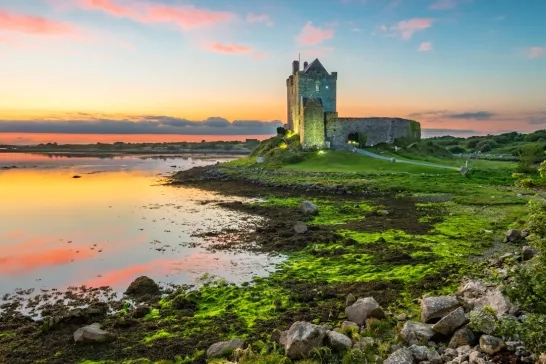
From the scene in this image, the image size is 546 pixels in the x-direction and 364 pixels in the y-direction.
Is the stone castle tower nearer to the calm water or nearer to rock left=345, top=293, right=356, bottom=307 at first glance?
the calm water

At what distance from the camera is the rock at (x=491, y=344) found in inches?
287

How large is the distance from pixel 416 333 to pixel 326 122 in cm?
5731

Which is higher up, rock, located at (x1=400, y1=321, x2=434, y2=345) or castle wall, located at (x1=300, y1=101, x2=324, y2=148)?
castle wall, located at (x1=300, y1=101, x2=324, y2=148)

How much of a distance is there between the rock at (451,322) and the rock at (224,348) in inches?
175

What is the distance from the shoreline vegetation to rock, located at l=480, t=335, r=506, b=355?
0.07 ft

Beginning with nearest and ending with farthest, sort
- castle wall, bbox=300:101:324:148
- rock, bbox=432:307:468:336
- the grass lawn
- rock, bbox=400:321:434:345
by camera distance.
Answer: rock, bbox=432:307:468:336
rock, bbox=400:321:434:345
the grass lawn
castle wall, bbox=300:101:324:148

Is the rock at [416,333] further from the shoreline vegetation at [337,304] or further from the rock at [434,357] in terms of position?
the rock at [434,357]

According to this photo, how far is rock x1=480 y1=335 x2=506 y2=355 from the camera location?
23.9 feet

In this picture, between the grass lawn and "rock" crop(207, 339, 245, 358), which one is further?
the grass lawn

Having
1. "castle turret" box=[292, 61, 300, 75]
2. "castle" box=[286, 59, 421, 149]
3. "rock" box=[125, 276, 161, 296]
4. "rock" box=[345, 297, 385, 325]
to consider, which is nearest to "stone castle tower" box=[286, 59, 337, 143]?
"castle" box=[286, 59, 421, 149]

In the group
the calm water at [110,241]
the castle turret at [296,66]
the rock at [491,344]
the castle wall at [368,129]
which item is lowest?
the calm water at [110,241]

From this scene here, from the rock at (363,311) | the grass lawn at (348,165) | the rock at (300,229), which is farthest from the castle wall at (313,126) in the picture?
the rock at (363,311)

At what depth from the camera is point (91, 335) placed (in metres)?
10.3

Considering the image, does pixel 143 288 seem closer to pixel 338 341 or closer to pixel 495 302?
pixel 338 341
